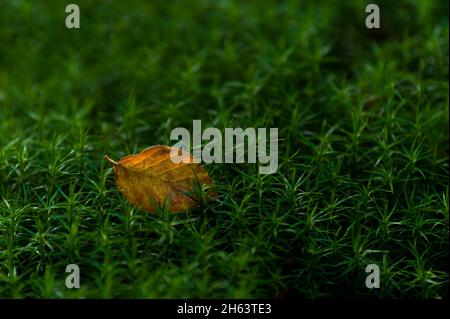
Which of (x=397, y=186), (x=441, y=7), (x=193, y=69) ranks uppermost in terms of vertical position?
(x=441, y=7)

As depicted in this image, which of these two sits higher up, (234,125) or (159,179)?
(234,125)

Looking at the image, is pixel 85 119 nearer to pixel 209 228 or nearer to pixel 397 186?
pixel 209 228

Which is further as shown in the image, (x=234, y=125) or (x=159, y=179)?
(x=234, y=125)

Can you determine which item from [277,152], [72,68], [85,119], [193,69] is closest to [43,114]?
[85,119]
